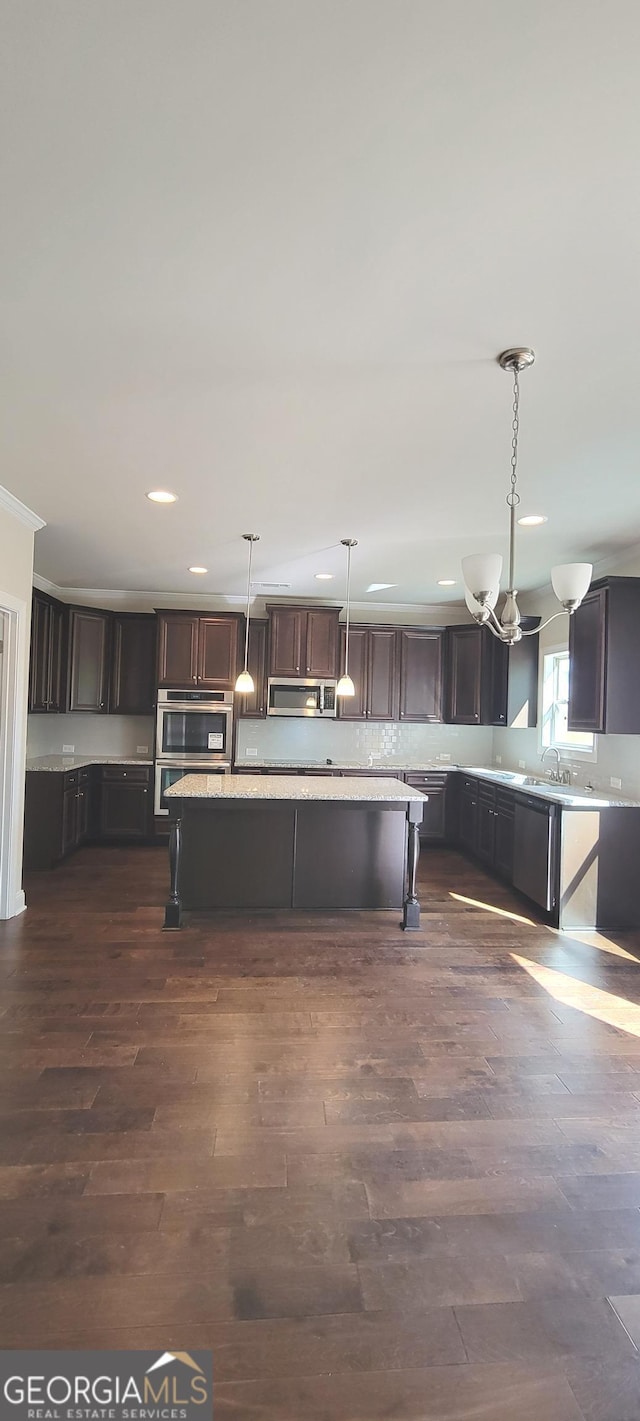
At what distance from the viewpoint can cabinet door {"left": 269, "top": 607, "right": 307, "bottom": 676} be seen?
6.08 metres

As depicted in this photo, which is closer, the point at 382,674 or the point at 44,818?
the point at 44,818

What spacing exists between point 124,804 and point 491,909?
12.2 feet

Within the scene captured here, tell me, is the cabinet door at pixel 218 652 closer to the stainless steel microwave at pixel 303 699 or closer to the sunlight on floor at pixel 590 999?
the stainless steel microwave at pixel 303 699

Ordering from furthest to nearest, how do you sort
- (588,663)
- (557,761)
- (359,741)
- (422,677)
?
(359,741), (422,677), (557,761), (588,663)

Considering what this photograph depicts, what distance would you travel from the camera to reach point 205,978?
3.20 m

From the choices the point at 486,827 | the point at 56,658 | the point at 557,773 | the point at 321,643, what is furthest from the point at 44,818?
the point at 557,773

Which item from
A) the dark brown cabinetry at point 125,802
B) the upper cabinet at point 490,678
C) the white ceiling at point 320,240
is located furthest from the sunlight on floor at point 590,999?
the dark brown cabinetry at point 125,802

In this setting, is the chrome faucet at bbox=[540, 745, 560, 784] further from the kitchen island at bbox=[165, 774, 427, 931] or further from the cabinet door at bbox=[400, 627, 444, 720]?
the kitchen island at bbox=[165, 774, 427, 931]

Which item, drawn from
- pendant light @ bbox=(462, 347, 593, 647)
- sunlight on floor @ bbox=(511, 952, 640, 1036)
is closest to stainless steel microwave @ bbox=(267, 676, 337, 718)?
sunlight on floor @ bbox=(511, 952, 640, 1036)

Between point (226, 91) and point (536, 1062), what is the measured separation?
125 inches

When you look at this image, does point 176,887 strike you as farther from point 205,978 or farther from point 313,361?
point 313,361

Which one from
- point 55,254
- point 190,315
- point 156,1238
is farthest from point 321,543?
point 156,1238

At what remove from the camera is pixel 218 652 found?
6137 millimetres

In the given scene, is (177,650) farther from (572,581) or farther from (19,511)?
(572,581)
